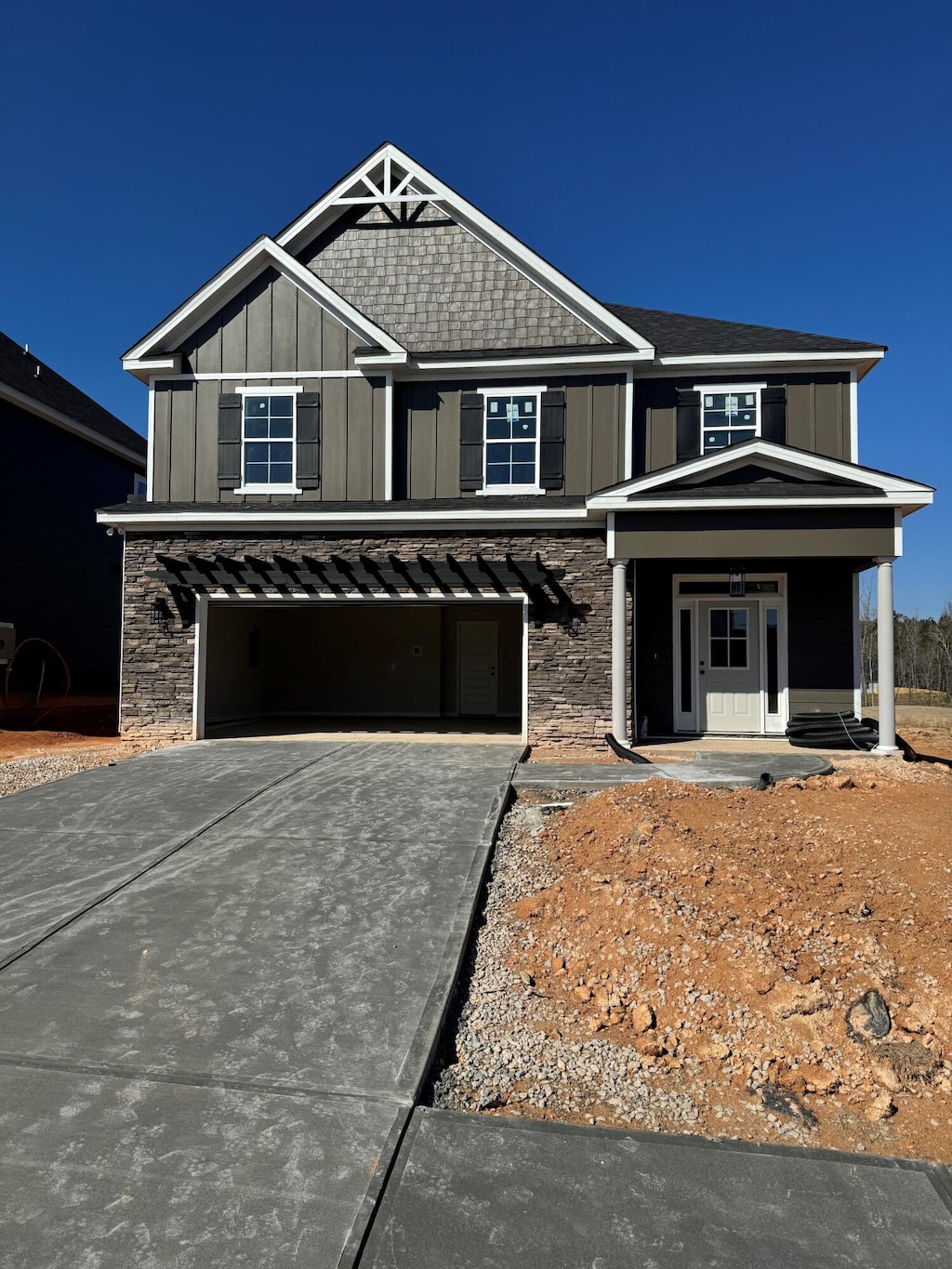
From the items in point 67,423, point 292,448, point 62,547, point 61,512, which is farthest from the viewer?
point 62,547

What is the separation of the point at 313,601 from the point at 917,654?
94.6 ft

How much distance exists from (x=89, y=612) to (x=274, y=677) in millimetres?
5757

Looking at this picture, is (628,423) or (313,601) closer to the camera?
(313,601)

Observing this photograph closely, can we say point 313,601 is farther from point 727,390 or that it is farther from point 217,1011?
point 217,1011

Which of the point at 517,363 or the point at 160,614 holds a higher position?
the point at 517,363

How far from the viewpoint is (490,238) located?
13.2 meters

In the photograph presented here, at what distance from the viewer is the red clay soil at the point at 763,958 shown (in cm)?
362

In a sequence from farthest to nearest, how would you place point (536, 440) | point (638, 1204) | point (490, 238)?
point (490, 238), point (536, 440), point (638, 1204)

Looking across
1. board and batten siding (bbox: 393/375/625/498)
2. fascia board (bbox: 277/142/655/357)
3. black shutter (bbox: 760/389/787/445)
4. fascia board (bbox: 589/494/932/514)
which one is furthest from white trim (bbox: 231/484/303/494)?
black shutter (bbox: 760/389/787/445)

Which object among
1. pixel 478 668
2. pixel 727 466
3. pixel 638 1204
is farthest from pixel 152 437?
pixel 638 1204

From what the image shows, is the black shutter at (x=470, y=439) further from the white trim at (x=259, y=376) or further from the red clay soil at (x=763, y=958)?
the red clay soil at (x=763, y=958)

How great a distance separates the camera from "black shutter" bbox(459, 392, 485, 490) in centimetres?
1248

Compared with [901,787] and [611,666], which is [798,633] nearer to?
[611,666]

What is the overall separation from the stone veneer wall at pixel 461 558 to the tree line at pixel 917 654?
61.4 feet
